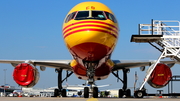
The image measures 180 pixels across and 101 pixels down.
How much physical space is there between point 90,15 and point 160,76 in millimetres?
7533

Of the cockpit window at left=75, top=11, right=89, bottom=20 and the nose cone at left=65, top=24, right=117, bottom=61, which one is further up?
the cockpit window at left=75, top=11, right=89, bottom=20

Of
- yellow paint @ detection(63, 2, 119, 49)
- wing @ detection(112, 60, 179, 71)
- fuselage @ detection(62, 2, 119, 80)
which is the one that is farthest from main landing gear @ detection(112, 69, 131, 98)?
yellow paint @ detection(63, 2, 119, 49)

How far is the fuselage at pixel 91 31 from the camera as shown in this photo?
1484 centimetres

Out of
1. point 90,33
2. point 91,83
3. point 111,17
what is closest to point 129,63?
point 91,83

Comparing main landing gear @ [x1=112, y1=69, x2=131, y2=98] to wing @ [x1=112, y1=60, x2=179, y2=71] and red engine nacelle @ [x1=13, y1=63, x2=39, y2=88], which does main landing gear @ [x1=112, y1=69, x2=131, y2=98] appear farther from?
red engine nacelle @ [x1=13, y1=63, x2=39, y2=88]

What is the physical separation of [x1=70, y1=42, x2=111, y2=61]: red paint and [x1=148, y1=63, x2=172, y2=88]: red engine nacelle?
5535mm

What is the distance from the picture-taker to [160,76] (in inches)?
802

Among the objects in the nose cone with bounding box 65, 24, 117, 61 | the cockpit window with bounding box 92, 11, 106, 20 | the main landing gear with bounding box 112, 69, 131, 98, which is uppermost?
the cockpit window with bounding box 92, 11, 106, 20

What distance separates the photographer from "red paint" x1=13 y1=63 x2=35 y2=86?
2105cm

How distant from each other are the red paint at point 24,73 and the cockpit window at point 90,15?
279 inches

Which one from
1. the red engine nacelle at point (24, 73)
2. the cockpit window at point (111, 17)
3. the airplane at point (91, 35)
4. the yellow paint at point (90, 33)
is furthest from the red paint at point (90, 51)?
the red engine nacelle at point (24, 73)

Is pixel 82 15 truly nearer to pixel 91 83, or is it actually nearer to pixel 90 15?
pixel 90 15

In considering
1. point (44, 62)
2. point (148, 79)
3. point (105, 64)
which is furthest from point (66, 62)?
point (148, 79)

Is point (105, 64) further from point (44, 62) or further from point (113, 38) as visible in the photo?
point (44, 62)
